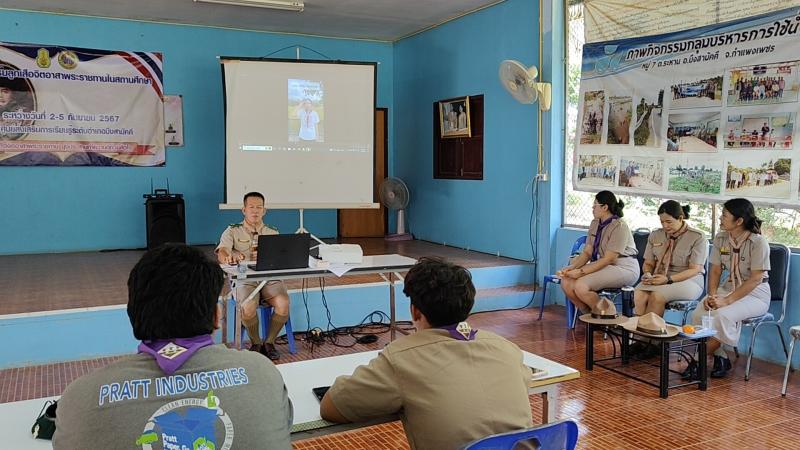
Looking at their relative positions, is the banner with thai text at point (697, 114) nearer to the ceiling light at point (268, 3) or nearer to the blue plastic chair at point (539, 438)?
the ceiling light at point (268, 3)

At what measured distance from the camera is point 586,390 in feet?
13.5

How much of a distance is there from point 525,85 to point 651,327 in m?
2.98

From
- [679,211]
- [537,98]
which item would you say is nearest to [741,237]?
[679,211]

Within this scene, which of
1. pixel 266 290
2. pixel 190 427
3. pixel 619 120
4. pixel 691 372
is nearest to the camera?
pixel 190 427

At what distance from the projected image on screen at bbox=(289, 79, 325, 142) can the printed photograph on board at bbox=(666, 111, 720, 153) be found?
3622 mm

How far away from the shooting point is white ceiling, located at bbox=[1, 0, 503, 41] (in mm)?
7254

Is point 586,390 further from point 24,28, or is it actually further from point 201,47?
point 24,28

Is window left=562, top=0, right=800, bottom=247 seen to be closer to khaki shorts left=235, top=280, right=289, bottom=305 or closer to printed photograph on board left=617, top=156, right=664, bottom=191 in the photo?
printed photograph on board left=617, top=156, right=664, bottom=191

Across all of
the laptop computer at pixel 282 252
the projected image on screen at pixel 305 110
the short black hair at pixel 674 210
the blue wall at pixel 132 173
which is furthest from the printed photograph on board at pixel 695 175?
the blue wall at pixel 132 173

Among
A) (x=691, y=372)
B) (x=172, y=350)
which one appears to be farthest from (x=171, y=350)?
(x=691, y=372)

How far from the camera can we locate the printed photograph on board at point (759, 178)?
4.46 meters

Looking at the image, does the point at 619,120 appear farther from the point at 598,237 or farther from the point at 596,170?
the point at 598,237

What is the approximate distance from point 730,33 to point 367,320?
3565 millimetres

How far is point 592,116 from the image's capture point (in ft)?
19.9
